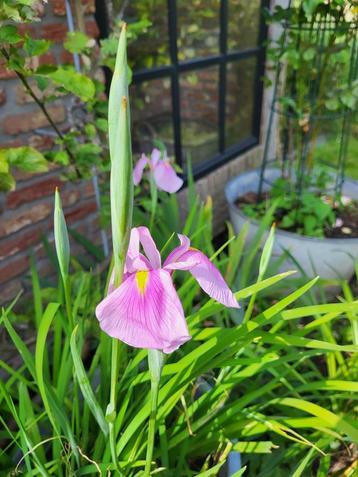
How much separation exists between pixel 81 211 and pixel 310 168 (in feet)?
3.49

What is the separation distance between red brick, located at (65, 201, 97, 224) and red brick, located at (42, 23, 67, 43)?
54cm

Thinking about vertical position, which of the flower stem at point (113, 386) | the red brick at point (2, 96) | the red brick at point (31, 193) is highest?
the red brick at point (2, 96)

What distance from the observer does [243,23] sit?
2201mm

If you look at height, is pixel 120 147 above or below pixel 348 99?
above

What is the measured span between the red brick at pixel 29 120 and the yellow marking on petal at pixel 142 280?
0.95 meters

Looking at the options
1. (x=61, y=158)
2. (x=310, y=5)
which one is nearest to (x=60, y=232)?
(x=61, y=158)

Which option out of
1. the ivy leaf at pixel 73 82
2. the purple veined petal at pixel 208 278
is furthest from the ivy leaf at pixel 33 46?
the purple veined petal at pixel 208 278

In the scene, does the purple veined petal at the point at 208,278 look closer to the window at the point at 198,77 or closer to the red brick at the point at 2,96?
the red brick at the point at 2,96

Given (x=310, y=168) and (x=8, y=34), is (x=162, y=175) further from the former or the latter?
(x=310, y=168)

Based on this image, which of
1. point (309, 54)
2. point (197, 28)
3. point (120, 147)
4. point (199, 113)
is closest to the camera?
point (120, 147)

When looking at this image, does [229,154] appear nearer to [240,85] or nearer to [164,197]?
[240,85]

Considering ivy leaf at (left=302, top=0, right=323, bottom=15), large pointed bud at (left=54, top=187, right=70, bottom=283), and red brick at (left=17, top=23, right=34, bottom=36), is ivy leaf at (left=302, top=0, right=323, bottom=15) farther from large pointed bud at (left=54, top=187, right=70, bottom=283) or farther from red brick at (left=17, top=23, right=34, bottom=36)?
large pointed bud at (left=54, top=187, right=70, bottom=283)

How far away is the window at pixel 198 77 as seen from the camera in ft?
5.54

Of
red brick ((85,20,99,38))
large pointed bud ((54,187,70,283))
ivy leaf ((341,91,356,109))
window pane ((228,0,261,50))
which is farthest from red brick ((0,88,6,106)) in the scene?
window pane ((228,0,261,50))
